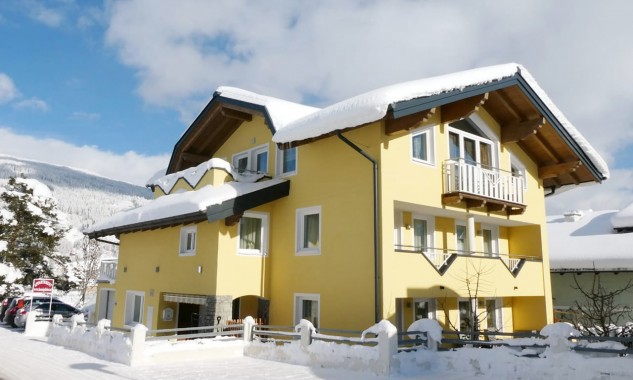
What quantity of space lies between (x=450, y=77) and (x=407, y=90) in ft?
6.50

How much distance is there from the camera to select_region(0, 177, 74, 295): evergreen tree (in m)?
30.4

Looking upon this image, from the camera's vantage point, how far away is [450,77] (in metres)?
13.8

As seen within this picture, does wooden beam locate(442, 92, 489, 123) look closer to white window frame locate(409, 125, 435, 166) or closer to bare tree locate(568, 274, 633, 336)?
white window frame locate(409, 125, 435, 166)

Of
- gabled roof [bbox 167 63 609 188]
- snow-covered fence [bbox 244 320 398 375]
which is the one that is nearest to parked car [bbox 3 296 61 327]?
gabled roof [bbox 167 63 609 188]

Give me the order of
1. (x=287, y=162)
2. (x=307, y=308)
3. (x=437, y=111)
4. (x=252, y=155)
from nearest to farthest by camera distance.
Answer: (x=307, y=308)
(x=437, y=111)
(x=287, y=162)
(x=252, y=155)

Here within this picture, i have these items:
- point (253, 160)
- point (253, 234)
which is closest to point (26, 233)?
point (253, 160)

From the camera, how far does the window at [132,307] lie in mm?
19672

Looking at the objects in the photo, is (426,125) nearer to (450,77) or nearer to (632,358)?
(450,77)

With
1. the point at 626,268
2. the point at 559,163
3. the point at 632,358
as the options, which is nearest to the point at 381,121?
the point at 632,358

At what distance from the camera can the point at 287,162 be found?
17062mm

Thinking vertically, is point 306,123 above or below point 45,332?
above

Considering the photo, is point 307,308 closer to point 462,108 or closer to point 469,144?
point 462,108

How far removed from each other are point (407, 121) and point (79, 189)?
157235mm

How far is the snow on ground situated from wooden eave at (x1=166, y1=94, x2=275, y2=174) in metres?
8.51
